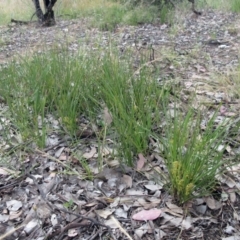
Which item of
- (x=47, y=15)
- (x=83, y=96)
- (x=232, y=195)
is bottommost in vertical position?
(x=232, y=195)

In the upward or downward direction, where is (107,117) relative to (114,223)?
upward

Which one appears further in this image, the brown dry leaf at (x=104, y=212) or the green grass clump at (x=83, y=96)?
the green grass clump at (x=83, y=96)

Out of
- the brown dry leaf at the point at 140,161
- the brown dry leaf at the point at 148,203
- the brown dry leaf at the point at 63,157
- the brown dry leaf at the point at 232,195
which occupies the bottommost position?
the brown dry leaf at the point at 232,195

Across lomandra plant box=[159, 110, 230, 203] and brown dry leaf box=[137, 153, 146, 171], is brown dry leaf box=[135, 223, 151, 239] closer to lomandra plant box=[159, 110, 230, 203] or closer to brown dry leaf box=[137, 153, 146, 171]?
lomandra plant box=[159, 110, 230, 203]

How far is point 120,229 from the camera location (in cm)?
146

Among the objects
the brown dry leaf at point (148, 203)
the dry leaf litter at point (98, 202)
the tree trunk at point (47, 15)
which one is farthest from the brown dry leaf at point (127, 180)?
the tree trunk at point (47, 15)

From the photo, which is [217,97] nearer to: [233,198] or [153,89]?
[153,89]

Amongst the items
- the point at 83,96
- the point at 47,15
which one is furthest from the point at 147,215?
the point at 47,15

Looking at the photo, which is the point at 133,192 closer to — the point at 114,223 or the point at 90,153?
the point at 114,223

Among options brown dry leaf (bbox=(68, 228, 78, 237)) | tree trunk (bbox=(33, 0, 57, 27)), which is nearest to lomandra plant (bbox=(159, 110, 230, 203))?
brown dry leaf (bbox=(68, 228, 78, 237))

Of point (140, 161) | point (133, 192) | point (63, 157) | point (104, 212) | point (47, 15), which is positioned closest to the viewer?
point (104, 212)

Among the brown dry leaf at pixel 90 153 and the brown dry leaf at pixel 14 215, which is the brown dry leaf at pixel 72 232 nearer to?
the brown dry leaf at pixel 14 215

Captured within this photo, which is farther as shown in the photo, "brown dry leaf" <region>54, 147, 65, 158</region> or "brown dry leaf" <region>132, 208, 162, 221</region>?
"brown dry leaf" <region>54, 147, 65, 158</region>

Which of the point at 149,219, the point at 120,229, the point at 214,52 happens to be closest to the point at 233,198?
the point at 149,219
